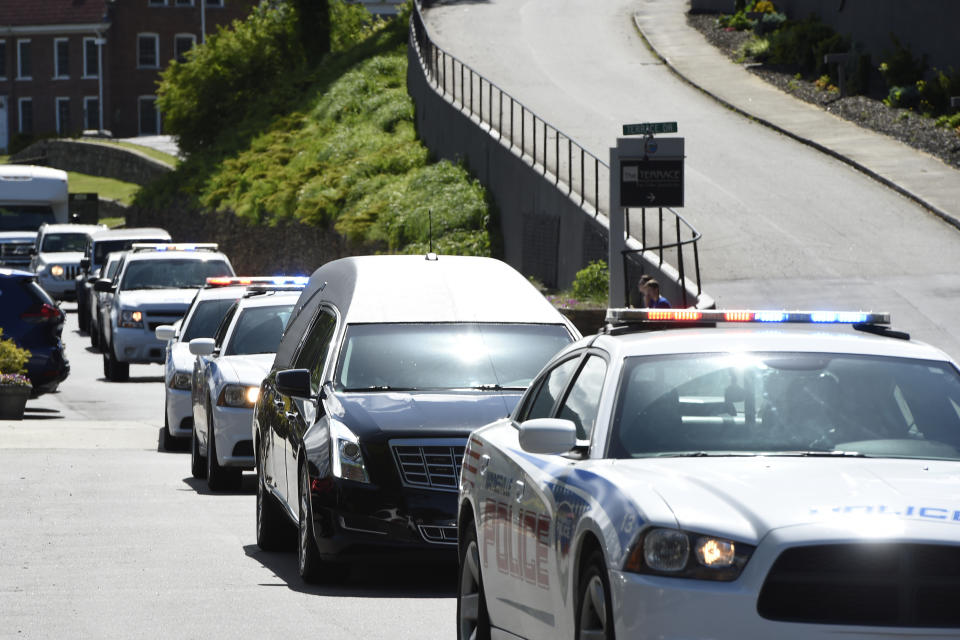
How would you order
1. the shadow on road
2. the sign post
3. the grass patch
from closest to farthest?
1. the shadow on road
2. the sign post
3. the grass patch

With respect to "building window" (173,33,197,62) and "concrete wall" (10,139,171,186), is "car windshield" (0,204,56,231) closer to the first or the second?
"concrete wall" (10,139,171,186)

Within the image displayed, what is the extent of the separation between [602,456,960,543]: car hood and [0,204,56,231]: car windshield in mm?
47701

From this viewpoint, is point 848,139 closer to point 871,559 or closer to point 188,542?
point 188,542

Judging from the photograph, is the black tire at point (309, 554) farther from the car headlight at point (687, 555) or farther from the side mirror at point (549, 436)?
the car headlight at point (687, 555)

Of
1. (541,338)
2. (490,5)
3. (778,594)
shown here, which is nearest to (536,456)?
(778,594)

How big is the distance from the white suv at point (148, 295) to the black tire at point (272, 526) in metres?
16.5

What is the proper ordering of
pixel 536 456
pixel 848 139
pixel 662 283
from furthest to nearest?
pixel 848 139, pixel 662 283, pixel 536 456

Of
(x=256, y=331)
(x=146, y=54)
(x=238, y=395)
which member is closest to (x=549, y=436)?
(x=238, y=395)

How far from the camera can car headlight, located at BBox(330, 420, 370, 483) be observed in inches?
394

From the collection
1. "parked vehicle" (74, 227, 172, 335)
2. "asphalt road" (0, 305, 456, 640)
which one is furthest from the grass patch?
"asphalt road" (0, 305, 456, 640)

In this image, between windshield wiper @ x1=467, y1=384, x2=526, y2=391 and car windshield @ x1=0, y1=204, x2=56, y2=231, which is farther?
car windshield @ x1=0, y1=204, x2=56, y2=231

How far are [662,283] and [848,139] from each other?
10449mm

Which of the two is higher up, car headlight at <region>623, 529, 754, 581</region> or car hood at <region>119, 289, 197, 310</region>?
car headlight at <region>623, 529, 754, 581</region>

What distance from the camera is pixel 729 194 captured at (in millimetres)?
30688
